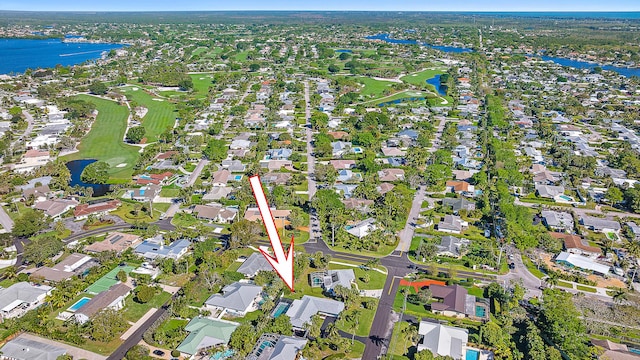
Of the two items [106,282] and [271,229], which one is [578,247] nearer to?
[271,229]

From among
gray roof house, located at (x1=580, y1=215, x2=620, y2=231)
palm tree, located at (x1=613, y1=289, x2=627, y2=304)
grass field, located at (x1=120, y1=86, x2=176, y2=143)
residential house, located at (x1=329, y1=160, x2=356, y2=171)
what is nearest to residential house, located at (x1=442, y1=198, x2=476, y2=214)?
gray roof house, located at (x1=580, y1=215, x2=620, y2=231)

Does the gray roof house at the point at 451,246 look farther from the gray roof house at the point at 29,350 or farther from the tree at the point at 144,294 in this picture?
the gray roof house at the point at 29,350

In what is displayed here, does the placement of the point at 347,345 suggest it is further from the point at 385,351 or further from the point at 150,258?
the point at 150,258

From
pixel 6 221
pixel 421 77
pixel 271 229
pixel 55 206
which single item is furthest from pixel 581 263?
pixel 421 77

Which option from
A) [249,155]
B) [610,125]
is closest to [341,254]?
[249,155]

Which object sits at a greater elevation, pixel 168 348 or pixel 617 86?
pixel 617 86

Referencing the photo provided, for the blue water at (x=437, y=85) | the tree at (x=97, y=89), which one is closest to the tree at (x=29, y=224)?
the tree at (x=97, y=89)
